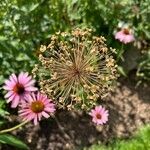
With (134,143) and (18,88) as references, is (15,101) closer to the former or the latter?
(18,88)

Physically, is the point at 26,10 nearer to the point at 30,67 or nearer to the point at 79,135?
the point at 30,67

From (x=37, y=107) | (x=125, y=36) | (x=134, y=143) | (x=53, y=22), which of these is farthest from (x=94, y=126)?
(x=37, y=107)

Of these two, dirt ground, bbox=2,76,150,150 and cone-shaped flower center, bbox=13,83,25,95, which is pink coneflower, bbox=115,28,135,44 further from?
cone-shaped flower center, bbox=13,83,25,95

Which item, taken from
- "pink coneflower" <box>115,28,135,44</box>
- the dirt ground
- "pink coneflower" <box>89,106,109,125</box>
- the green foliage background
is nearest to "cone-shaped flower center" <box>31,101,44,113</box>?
the green foliage background

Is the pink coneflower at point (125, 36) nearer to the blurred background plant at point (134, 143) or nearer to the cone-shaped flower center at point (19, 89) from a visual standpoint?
the blurred background plant at point (134, 143)

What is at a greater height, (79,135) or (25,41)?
(25,41)

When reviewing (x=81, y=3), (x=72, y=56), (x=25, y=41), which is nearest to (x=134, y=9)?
(x=81, y=3)

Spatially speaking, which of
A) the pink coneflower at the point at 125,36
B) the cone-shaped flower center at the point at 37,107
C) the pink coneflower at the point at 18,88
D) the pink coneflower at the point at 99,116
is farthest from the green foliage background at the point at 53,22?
the pink coneflower at the point at 99,116
